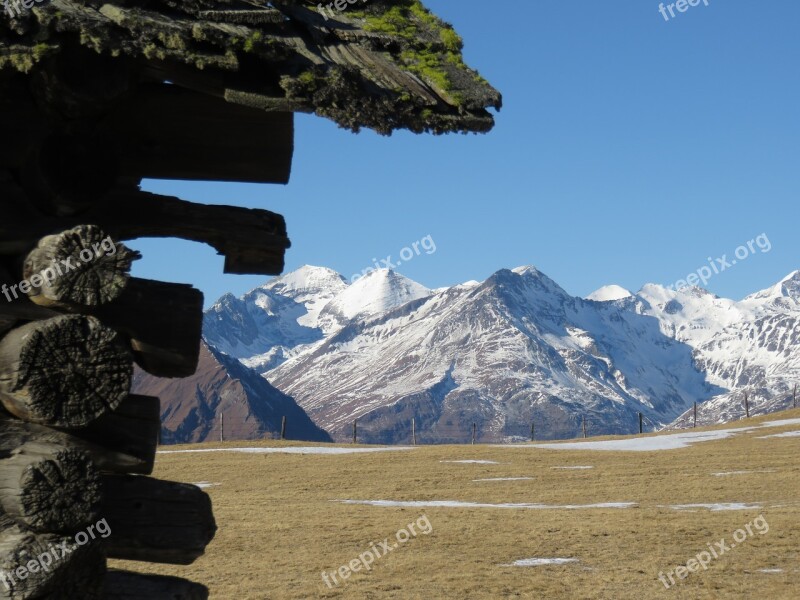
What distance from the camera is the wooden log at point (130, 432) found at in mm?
6988

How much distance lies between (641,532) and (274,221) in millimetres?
14771

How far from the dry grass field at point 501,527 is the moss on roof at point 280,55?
9.59 meters

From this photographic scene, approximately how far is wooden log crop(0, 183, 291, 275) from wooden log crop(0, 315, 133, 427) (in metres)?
0.91

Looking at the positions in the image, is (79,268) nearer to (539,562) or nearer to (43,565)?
(43,565)

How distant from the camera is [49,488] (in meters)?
6.17

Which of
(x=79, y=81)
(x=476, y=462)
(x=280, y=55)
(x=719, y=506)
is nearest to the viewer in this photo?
(x=280, y=55)

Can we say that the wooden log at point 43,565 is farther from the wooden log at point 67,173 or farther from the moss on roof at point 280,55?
the moss on roof at point 280,55

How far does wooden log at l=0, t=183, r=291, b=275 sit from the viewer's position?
731 cm

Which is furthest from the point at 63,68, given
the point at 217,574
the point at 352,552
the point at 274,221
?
the point at 352,552

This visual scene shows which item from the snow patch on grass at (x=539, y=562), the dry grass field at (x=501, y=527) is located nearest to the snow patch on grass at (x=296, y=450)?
the dry grass field at (x=501, y=527)

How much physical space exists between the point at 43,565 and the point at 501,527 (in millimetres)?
16766

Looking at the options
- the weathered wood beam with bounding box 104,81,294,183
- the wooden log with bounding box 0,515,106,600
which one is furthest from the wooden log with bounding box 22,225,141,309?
the wooden log with bounding box 0,515,106,600

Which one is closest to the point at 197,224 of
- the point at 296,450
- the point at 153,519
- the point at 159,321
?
the point at 159,321

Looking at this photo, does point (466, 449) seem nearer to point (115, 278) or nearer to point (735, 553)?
point (735, 553)
